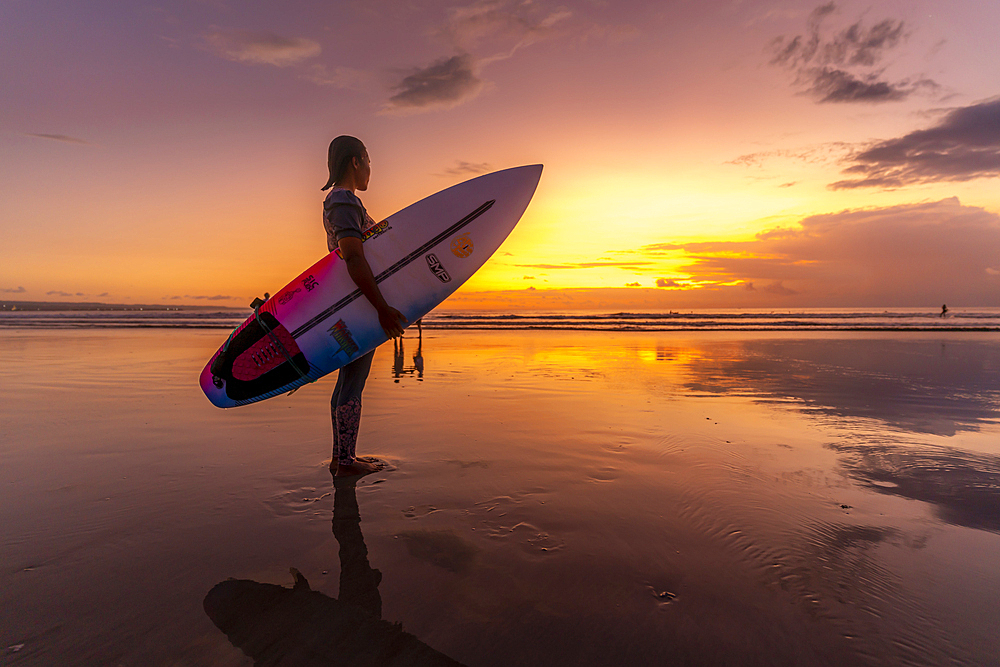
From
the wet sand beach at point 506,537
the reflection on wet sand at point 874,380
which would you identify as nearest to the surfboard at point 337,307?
the wet sand beach at point 506,537

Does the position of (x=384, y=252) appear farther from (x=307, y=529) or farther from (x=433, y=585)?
(x=433, y=585)

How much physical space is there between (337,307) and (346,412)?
2.79 ft

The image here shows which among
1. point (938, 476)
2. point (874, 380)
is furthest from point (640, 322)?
point (938, 476)

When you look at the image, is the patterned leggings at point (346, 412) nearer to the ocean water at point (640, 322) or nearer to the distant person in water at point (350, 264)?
the distant person in water at point (350, 264)

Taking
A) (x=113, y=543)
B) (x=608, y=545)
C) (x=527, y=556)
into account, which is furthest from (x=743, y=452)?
(x=113, y=543)

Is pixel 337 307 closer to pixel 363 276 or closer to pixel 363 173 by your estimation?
pixel 363 276

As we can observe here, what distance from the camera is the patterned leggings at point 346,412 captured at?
3438 millimetres

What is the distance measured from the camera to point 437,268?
3918 mm

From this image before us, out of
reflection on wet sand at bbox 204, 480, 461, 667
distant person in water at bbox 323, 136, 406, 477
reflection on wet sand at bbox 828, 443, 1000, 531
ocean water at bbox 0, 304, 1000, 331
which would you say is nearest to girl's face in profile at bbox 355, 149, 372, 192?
distant person in water at bbox 323, 136, 406, 477

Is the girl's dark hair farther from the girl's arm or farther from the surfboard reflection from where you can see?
the surfboard reflection

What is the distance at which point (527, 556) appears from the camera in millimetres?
2230

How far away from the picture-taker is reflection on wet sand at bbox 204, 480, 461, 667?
1.61 metres

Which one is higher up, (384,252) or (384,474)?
(384,252)

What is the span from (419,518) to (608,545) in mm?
1096
